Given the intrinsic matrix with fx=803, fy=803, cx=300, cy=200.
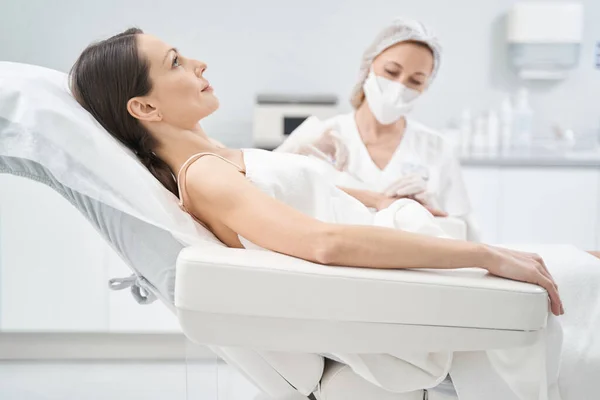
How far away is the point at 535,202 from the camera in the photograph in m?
3.48

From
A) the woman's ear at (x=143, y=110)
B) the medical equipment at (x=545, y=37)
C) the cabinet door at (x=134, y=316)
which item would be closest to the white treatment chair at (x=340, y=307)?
the woman's ear at (x=143, y=110)

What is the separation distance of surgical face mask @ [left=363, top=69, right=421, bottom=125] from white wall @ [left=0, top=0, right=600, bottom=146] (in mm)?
1142

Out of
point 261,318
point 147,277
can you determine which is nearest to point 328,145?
point 147,277

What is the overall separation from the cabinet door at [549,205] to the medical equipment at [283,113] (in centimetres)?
84

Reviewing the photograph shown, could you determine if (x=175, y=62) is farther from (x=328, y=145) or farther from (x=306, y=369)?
(x=328, y=145)

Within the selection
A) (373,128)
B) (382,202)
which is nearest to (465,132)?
(373,128)

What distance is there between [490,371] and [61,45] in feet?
9.43

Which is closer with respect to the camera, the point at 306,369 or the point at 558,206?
the point at 306,369

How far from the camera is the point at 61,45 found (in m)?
3.69

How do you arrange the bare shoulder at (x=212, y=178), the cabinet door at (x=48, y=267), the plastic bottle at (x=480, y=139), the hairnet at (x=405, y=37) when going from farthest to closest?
the plastic bottle at (x=480, y=139)
the cabinet door at (x=48, y=267)
the hairnet at (x=405, y=37)
the bare shoulder at (x=212, y=178)

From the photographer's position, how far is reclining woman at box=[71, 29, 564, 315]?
4.47ft

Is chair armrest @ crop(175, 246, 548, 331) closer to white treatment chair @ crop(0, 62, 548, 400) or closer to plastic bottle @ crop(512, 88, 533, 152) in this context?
white treatment chair @ crop(0, 62, 548, 400)

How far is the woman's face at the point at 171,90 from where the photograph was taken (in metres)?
1.67

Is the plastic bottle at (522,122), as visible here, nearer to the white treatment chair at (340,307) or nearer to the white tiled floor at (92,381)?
the white tiled floor at (92,381)
